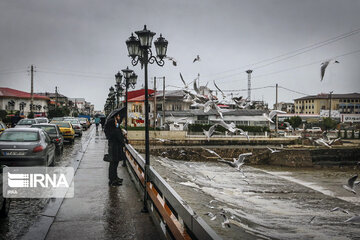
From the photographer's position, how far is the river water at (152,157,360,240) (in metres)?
9.98

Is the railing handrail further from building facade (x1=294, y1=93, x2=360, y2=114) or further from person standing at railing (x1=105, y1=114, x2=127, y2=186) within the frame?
building facade (x1=294, y1=93, x2=360, y2=114)

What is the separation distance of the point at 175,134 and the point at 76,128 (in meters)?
10.0

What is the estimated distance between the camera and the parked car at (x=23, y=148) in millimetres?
10188

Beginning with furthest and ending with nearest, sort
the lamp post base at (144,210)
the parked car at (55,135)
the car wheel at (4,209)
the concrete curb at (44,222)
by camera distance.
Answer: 1. the parked car at (55,135)
2. the lamp post base at (144,210)
3. the car wheel at (4,209)
4. the concrete curb at (44,222)

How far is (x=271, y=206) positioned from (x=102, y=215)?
9.66m

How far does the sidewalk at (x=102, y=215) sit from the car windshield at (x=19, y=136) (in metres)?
2.31

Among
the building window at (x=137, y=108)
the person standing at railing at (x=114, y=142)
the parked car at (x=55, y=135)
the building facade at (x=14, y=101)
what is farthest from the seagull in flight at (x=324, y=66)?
the building facade at (x=14, y=101)

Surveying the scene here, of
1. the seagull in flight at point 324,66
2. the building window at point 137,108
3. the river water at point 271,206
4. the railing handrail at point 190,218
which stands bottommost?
the river water at point 271,206

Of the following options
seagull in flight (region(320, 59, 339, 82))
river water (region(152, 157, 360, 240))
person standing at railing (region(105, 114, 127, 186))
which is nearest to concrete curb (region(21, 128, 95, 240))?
person standing at railing (region(105, 114, 127, 186))

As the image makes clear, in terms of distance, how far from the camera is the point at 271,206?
1446cm

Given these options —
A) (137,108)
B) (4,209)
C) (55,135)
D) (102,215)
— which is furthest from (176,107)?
(4,209)

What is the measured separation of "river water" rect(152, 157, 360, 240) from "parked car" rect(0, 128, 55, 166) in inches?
193

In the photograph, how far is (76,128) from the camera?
32.1m

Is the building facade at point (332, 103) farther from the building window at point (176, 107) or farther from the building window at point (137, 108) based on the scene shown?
the building window at point (137, 108)
